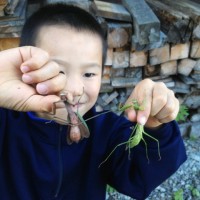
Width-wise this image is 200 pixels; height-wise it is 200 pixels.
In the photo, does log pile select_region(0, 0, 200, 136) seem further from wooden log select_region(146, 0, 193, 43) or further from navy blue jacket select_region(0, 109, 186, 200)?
navy blue jacket select_region(0, 109, 186, 200)

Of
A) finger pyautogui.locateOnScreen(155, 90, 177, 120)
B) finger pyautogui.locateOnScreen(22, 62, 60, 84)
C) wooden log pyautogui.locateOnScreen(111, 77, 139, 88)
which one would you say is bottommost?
wooden log pyautogui.locateOnScreen(111, 77, 139, 88)

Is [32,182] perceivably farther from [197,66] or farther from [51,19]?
[197,66]

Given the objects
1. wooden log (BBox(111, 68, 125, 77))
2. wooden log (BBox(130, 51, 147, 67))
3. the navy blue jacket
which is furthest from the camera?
wooden log (BBox(111, 68, 125, 77))

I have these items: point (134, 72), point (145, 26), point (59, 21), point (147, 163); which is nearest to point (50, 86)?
point (59, 21)

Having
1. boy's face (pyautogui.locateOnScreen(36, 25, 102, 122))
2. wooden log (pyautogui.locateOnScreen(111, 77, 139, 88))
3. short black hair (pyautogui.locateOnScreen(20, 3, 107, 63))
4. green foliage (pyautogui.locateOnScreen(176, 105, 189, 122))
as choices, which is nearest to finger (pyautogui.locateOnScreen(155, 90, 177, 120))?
boy's face (pyautogui.locateOnScreen(36, 25, 102, 122))

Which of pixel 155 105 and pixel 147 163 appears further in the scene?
pixel 147 163

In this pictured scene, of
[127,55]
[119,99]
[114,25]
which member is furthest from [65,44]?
[119,99]

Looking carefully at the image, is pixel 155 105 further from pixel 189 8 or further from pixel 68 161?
pixel 189 8
